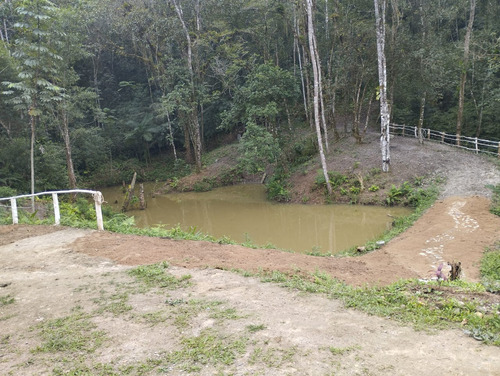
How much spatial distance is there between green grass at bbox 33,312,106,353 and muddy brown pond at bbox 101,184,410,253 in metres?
7.14

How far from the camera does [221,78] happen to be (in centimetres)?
2628

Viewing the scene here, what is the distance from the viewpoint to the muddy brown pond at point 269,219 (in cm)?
1237

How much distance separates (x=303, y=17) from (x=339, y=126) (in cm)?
1031

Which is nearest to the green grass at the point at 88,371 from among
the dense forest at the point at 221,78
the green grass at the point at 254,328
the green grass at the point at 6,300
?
the green grass at the point at 254,328

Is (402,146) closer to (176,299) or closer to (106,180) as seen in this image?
(176,299)

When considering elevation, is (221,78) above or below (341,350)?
above

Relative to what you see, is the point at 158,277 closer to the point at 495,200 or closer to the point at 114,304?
the point at 114,304

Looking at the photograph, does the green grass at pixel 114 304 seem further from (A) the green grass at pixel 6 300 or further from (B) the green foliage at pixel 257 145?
(B) the green foliage at pixel 257 145

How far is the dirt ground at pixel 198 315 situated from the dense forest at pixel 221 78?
10.5 meters

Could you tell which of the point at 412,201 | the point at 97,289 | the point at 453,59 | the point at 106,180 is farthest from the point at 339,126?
the point at 97,289

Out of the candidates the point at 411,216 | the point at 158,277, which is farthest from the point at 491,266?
the point at 158,277

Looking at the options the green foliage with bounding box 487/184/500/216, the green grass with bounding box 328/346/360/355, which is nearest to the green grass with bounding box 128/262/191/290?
the green grass with bounding box 328/346/360/355

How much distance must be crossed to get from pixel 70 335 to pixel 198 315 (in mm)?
1372

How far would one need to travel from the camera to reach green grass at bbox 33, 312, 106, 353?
12.0 feet
